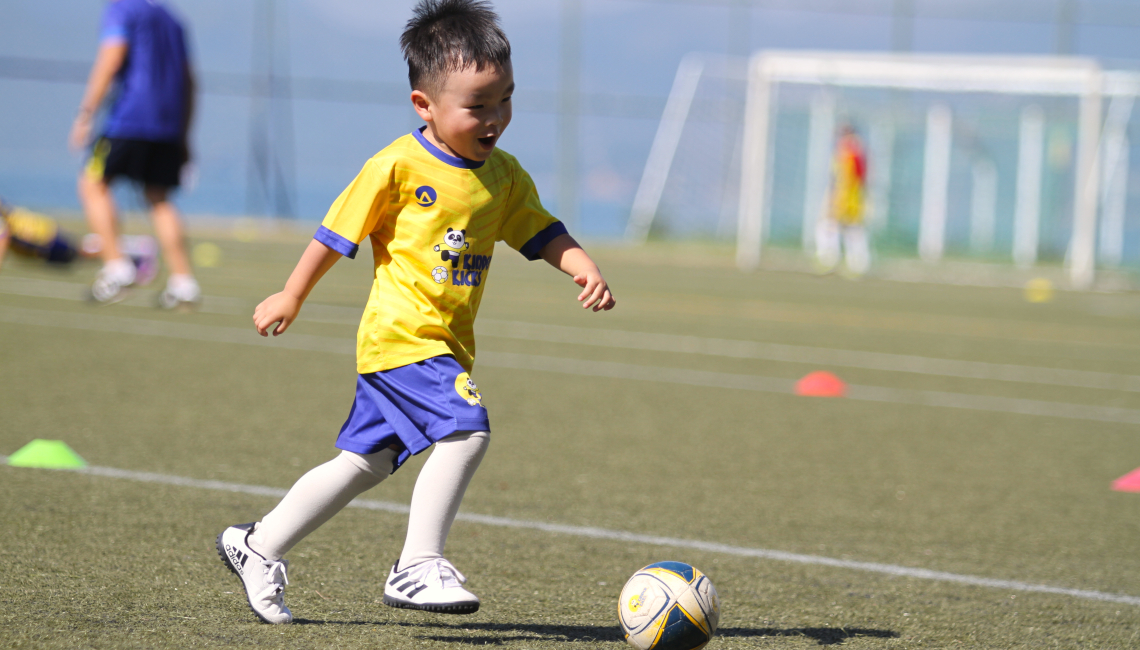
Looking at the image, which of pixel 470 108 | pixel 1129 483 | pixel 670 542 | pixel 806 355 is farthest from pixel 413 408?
pixel 806 355

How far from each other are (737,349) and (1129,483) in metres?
4.19

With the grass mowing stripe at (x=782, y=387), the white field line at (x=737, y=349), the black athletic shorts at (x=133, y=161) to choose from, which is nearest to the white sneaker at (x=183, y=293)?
the black athletic shorts at (x=133, y=161)

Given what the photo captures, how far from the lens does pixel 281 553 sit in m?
2.74

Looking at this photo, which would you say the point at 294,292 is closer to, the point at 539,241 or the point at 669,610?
the point at 539,241

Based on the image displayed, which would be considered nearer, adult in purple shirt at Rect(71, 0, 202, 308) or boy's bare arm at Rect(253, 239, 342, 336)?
boy's bare arm at Rect(253, 239, 342, 336)

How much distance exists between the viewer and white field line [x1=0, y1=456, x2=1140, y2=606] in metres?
3.31

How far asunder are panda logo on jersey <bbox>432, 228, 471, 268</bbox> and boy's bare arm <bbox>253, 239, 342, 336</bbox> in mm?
231

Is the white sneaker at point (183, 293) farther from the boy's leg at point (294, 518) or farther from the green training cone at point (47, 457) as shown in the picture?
the boy's leg at point (294, 518)

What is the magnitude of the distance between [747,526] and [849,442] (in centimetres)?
172

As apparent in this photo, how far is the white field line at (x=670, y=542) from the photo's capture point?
3314 millimetres

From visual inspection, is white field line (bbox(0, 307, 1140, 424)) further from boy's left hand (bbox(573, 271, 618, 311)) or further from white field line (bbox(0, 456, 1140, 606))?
boy's left hand (bbox(573, 271, 618, 311))

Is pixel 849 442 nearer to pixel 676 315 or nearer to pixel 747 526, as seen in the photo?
pixel 747 526

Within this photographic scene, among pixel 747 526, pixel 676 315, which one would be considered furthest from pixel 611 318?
pixel 747 526

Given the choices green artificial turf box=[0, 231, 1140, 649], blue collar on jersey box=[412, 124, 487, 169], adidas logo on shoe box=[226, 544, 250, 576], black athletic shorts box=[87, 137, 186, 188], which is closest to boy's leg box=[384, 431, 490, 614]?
green artificial turf box=[0, 231, 1140, 649]
